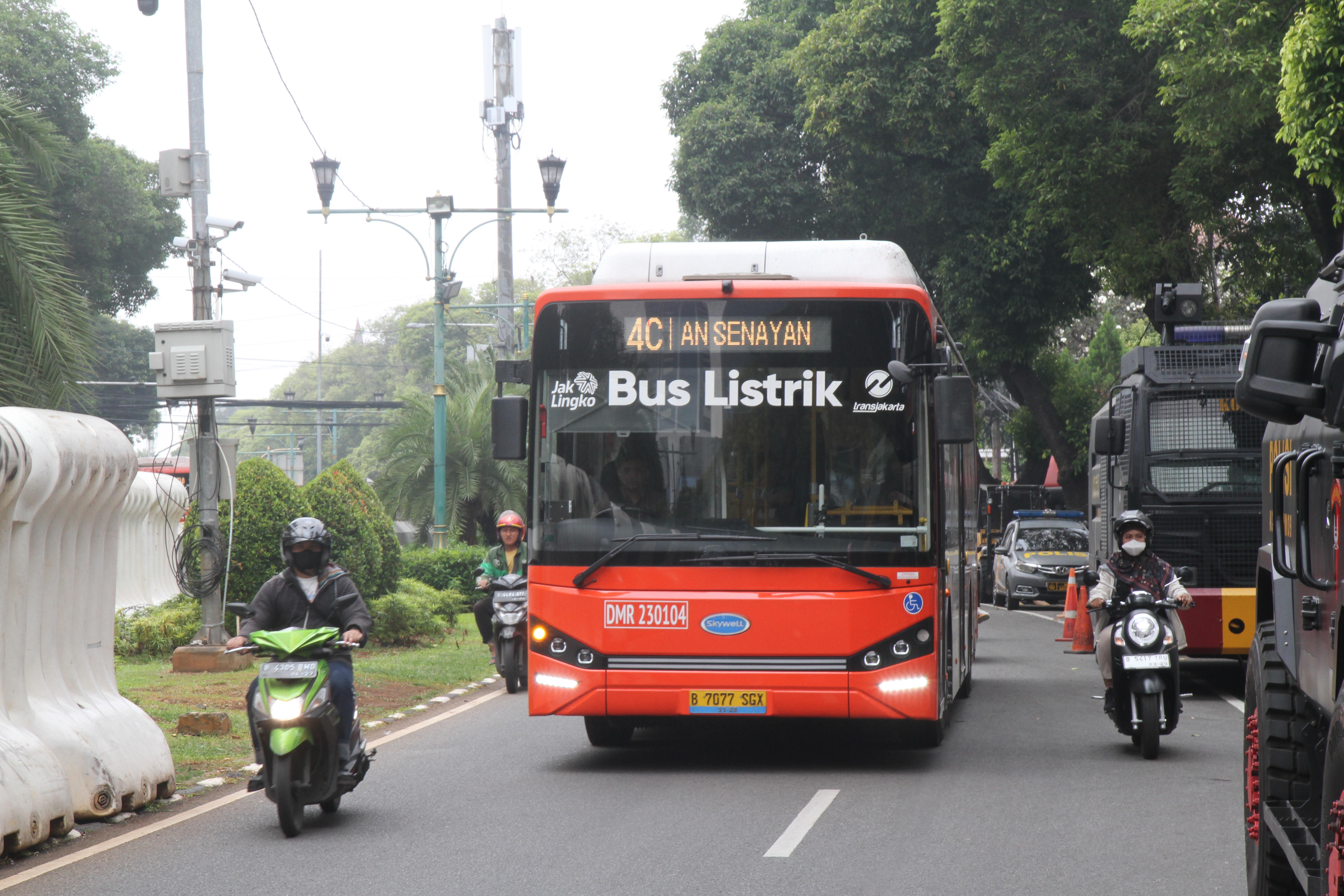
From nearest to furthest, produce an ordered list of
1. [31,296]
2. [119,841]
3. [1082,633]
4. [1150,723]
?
1. [119,841]
2. [1150,723]
3. [31,296]
4. [1082,633]

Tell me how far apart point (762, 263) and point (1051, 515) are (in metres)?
21.0

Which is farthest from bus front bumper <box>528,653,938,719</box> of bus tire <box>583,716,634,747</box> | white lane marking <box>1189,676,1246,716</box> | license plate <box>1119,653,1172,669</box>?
white lane marking <box>1189,676,1246,716</box>

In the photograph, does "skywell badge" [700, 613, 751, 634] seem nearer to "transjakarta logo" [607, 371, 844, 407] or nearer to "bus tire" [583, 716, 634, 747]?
"transjakarta logo" [607, 371, 844, 407]

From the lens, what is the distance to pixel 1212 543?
14.5m

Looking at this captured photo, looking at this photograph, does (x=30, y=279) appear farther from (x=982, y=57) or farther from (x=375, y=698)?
(x=982, y=57)

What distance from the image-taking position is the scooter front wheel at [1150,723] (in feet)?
33.8

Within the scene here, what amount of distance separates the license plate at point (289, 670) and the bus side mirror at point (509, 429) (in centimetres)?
231

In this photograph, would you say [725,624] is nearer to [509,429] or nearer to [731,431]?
[731,431]

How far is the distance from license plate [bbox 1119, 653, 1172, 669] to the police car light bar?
2049 centimetres

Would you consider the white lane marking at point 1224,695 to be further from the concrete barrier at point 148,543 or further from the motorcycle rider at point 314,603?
the concrete barrier at point 148,543

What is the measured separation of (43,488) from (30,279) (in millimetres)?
5836

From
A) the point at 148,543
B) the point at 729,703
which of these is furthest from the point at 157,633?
the point at 729,703

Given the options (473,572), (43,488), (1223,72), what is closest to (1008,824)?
(43,488)

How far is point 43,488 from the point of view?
799 centimetres
